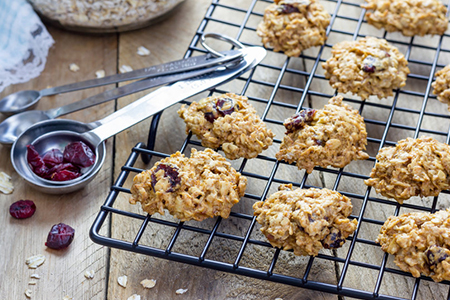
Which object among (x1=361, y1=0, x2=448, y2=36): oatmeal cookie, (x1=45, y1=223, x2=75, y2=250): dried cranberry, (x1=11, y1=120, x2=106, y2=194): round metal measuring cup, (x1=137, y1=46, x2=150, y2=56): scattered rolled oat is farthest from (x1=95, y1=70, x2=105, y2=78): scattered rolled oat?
(x1=361, y1=0, x2=448, y2=36): oatmeal cookie

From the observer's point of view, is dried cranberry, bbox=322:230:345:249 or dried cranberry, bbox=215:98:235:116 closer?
dried cranberry, bbox=322:230:345:249

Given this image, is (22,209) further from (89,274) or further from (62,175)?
(89,274)

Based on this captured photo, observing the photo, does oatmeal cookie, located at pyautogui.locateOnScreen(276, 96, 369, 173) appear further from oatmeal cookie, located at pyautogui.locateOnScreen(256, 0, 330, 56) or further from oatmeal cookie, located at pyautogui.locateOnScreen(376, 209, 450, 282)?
oatmeal cookie, located at pyautogui.locateOnScreen(256, 0, 330, 56)

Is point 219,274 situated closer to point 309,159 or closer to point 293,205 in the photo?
point 293,205

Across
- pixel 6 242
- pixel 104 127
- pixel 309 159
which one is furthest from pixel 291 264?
pixel 6 242

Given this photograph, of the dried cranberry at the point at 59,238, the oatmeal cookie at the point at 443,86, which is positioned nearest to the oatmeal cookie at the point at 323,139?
the oatmeal cookie at the point at 443,86

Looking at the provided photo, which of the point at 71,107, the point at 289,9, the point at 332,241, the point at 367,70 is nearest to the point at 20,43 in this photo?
the point at 71,107
